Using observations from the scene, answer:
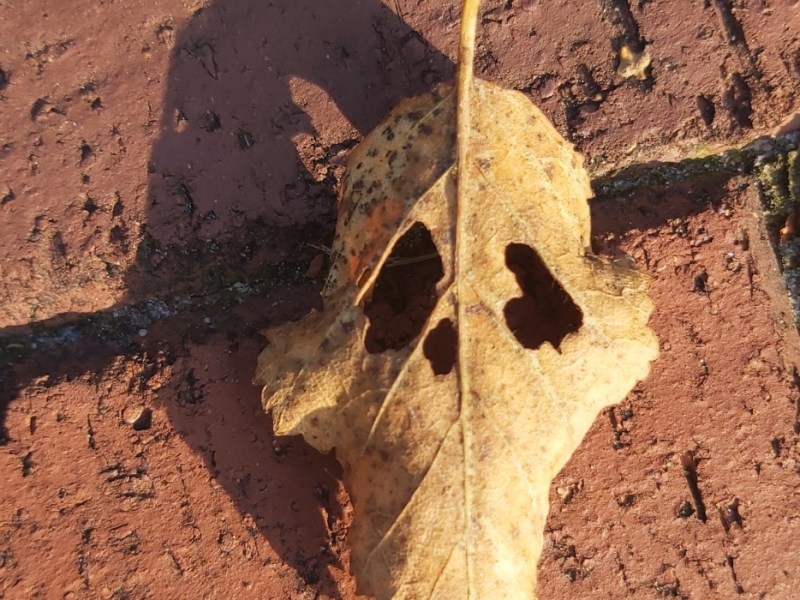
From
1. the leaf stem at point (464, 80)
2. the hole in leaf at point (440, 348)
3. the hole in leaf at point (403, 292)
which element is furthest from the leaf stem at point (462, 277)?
the hole in leaf at point (403, 292)


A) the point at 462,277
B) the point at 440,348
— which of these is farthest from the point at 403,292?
the point at 462,277

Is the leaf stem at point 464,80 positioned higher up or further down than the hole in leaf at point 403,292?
higher up

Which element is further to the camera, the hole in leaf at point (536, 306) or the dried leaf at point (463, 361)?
the hole in leaf at point (536, 306)

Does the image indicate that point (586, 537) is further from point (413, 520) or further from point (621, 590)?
point (413, 520)

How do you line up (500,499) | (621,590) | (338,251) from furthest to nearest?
(621,590), (338,251), (500,499)

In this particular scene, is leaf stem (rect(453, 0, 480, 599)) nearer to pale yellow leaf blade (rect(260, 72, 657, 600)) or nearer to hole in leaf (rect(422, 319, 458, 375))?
pale yellow leaf blade (rect(260, 72, 657, 600))

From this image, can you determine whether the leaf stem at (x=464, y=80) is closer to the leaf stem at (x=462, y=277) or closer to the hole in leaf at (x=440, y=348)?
the leaf stem at (x=462, y=277)

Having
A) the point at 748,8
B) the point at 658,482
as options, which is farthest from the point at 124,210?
the point at 748,8
